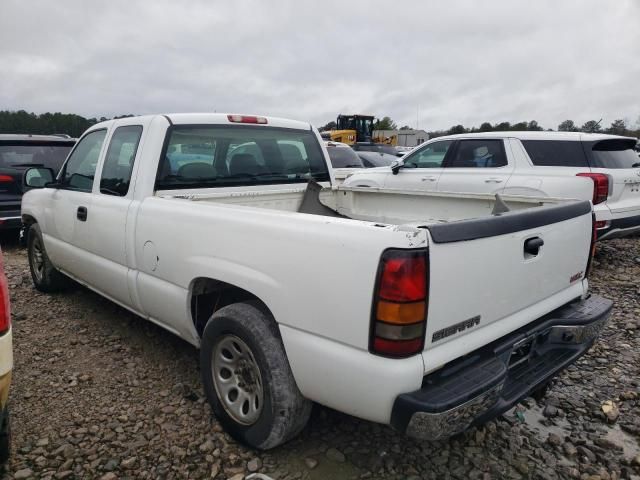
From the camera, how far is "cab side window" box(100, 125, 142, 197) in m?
3.32

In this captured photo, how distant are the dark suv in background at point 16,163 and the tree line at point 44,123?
83.2ft

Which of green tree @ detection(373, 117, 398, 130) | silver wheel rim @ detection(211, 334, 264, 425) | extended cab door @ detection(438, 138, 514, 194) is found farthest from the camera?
green tree @ detection(373, 117, 398, 130)

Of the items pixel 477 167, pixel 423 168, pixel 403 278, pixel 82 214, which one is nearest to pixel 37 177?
pixel 82 214

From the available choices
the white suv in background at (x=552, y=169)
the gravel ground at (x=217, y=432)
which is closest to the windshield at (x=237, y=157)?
the gravel ground at (x=217, y=432)

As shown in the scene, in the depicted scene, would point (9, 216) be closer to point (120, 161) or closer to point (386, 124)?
point (120, 161)

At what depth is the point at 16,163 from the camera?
6.79m

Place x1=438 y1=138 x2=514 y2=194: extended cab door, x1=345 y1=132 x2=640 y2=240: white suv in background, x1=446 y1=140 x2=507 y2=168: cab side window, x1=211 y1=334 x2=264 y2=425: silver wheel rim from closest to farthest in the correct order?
x1=211 y1=334 x2=264 y2=425: silver wheel rim → x1=345 y1=132 x2=640 y2=240: white suv in background → x1=438 y1=138 x2=514 y2=194: extended cab door → x1=446 y1=140 x2=507 y2=168: cab side window

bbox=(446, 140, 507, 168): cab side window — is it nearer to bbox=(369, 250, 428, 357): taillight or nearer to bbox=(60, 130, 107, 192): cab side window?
bbox=(60, 130, 107, 192): cab side window

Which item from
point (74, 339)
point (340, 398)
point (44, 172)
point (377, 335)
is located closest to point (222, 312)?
point (340, 398)

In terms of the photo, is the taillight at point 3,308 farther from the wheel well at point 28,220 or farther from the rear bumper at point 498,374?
the wheel well at point 28,220

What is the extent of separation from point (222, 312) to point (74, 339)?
2.13 metres

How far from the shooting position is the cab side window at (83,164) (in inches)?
151

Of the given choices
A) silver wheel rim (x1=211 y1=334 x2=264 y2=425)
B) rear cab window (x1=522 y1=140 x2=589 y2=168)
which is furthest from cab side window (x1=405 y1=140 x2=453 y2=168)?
silver wheel rim (x1=211 y1=334 x2=264 y2=425)

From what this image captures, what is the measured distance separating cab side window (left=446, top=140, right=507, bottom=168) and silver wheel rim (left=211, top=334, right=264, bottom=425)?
528 cm
